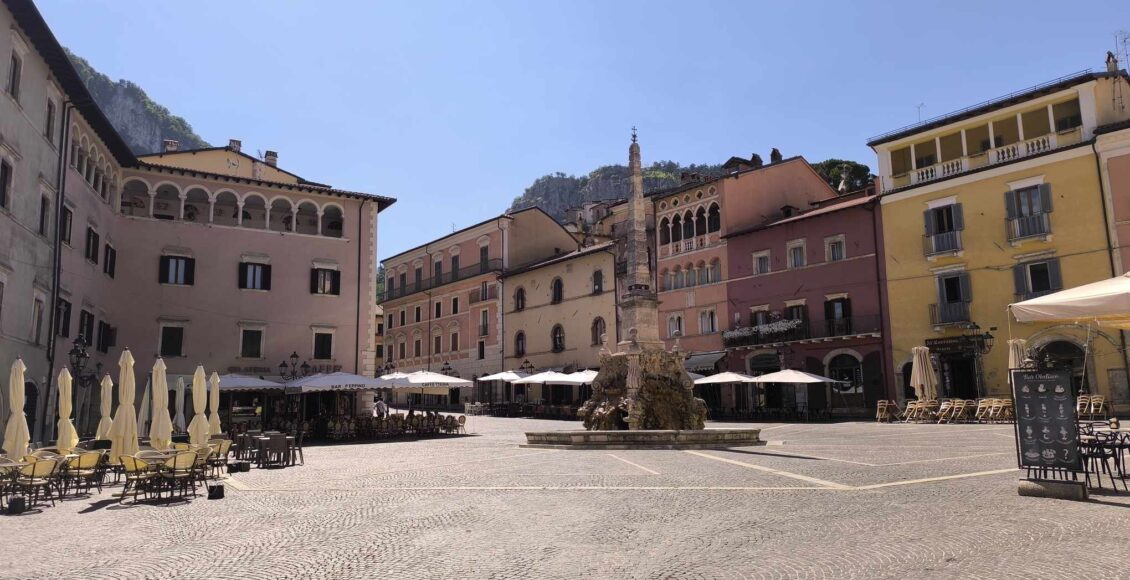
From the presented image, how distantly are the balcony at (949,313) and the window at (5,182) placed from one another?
105 ft

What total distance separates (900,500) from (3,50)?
71.6 ft

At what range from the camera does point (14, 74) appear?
63.9 feet

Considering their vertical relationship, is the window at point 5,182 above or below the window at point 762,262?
below

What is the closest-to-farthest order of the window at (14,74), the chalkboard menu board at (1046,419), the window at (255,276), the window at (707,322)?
the chalkboard menu board at (1046,419)
the window at (14,74)
the window at (255,276)
the window at (707,322)

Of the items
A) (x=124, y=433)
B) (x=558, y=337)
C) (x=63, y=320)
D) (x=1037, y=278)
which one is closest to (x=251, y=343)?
(x=63, y=320)

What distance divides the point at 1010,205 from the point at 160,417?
3036cm

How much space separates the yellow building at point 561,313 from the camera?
44.1 metres

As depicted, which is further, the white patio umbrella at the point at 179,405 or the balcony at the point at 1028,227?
the balcony at the point at 1028,227

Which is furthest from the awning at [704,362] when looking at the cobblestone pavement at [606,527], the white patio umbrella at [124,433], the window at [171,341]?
the white patio umbrella at [124,433]

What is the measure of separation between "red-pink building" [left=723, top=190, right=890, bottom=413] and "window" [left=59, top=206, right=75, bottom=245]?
2842cm

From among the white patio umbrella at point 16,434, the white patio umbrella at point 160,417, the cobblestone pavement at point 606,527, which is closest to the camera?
the cobblestone pavement at point 606,527

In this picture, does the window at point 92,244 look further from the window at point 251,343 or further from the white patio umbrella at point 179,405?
the white patio umbrella at point 179,405

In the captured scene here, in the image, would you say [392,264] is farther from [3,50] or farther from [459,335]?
[3,50]

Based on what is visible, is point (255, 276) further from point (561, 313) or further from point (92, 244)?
point (561, 313)
